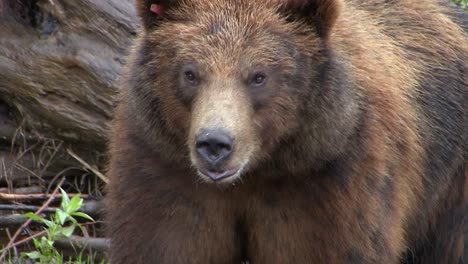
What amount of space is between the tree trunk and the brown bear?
155 cm

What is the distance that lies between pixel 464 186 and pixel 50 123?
9.44 feet

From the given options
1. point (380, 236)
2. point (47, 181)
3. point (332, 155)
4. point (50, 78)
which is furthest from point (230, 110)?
point (47, 181)

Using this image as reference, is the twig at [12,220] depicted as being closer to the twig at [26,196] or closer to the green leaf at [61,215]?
the twig at [26,196]

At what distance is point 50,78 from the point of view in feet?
25.2

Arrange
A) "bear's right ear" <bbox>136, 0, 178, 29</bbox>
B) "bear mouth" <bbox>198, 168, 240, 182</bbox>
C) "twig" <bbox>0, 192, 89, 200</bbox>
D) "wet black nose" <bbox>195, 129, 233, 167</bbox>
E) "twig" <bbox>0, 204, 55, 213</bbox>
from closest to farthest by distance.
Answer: "wet black nose" <bbox>195, 129, 233, 167</bbox> → "bear mouth" <bbox>198, 168, 240, 182</bbox> → "bear's right ear" <bbox>136, 0, 178, 29</bbox> → "twig" <bbox>0, 204, 55, 213</bbox> → "twig" <bbox>0, 192, 89, 200</bbox>

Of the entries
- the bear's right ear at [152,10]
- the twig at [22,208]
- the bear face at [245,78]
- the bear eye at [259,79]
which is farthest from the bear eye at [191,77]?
the twig at [22,208]

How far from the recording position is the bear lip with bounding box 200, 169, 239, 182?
5271 mm

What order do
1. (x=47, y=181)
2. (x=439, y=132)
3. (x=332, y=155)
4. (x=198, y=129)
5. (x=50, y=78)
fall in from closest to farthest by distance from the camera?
(x=198, y=129) → (x=332, y=155) → (x=439, y=132) → (x=50, y=78) → (x=47, y=181)

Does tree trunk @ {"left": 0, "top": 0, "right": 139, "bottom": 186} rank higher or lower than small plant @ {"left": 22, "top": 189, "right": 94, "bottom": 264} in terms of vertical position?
higher

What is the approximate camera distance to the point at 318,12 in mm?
5617

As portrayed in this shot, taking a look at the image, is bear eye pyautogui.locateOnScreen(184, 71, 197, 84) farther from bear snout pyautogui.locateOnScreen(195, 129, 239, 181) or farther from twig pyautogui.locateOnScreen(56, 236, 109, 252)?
twig pyautogui.locateOnScreen(56, 236, 109, 252)

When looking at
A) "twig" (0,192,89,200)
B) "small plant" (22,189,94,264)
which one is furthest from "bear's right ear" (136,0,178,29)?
"twig" (0,192,89,200)

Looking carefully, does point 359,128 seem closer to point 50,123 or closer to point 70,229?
point 70,229

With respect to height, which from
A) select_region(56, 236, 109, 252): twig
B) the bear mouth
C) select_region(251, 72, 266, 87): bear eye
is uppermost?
select_region(251, 72, 266, 87): bear eye
